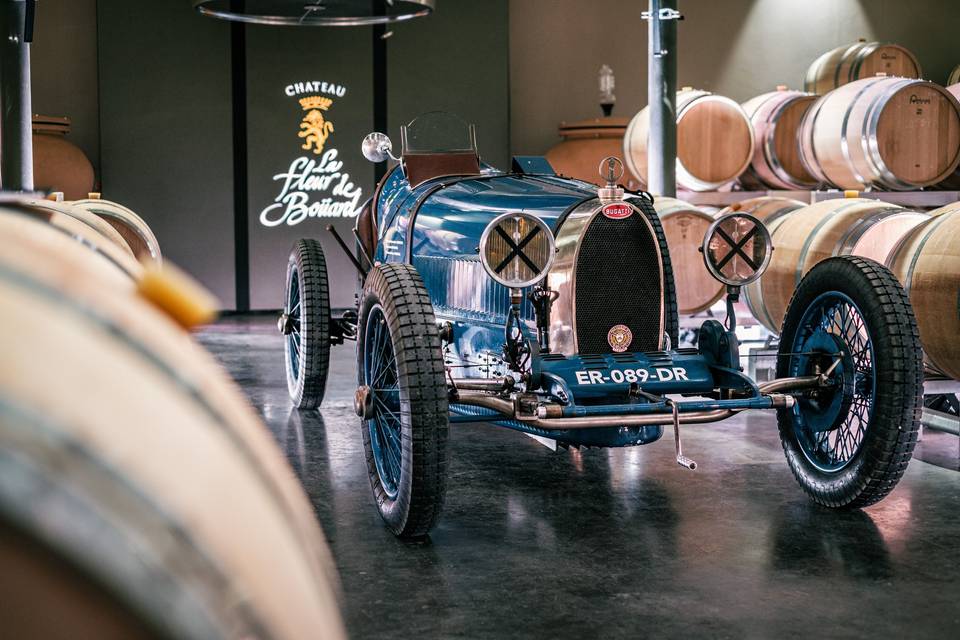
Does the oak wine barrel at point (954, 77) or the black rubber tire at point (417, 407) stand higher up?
the oak wine barrel at point (954, 77)

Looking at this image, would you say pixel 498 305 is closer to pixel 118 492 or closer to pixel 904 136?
pixel 118 492

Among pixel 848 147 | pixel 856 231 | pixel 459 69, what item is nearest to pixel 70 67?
pixel 459 69

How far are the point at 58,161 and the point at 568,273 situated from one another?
7.54 meters

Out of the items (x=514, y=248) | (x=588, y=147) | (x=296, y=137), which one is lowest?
(x=514, y=248)

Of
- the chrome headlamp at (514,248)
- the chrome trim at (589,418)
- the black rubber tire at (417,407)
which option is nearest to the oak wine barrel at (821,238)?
the chrome trim at (589,418)

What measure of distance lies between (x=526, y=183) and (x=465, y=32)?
7.57m

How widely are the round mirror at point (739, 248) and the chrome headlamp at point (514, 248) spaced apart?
74 centimetres

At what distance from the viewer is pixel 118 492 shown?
461mm

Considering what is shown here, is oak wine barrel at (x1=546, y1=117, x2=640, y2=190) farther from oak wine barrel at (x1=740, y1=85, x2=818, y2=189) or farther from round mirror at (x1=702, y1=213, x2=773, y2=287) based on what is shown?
round mirror at (x1=702, y1=213, x2=773, y2=287)

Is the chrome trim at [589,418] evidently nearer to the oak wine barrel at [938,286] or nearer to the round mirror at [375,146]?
the oak wine barrel at [938,286]

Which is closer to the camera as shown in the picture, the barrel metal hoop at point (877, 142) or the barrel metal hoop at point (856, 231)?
the barrel metal hoop at point (856, 231)

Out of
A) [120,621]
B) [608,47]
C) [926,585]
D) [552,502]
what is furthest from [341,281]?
[120,621]

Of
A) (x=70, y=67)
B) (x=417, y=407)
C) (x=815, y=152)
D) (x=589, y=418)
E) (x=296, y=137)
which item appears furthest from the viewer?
(x=296, y=137)

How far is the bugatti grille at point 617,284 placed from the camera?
4215mm
